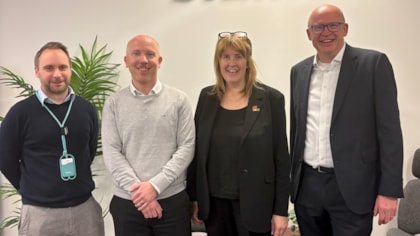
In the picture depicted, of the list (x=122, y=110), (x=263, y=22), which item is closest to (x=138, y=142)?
(x=122, y=110)

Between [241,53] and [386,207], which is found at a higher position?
[241,53]

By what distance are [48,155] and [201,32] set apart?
5.68ft

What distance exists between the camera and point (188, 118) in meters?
1.97

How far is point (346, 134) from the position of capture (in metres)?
1.77

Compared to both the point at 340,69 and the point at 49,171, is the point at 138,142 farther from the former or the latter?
the point at 340,69

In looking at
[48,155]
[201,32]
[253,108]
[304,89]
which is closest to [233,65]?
[253,108]

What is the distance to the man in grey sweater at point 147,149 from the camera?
1.87 m

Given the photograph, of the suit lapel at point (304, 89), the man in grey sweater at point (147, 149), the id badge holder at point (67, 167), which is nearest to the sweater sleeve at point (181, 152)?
the man in grey sweater at point (147, 149)

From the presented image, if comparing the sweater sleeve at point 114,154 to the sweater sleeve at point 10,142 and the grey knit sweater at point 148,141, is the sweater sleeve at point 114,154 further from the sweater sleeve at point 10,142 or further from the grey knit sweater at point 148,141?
Answer: the sweater sleeve at point 10,142

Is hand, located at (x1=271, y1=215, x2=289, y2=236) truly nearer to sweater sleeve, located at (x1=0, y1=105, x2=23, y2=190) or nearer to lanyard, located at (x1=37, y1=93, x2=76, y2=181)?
lanyard, located at (x1=37, y1=93, x2=76, y2=181)

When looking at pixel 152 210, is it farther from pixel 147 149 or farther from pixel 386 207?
pixel 386 207

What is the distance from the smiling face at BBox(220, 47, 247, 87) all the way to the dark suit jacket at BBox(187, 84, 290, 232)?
117mm

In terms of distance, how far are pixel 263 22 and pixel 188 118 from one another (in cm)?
147

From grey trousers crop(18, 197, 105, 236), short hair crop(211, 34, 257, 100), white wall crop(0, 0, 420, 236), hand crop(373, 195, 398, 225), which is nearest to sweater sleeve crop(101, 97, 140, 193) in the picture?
grey trousers crop(18, 197, 105, 236)
